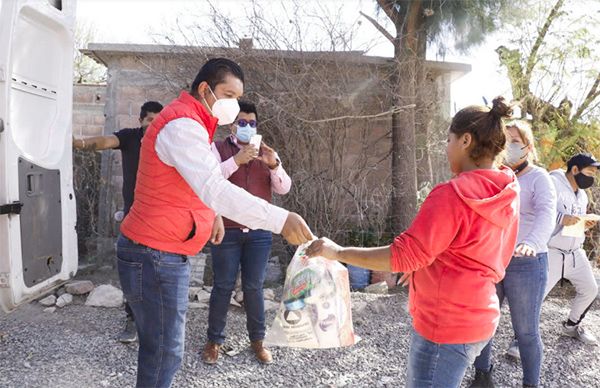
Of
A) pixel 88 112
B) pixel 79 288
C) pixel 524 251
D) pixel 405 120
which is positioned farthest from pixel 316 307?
pixel 88 112

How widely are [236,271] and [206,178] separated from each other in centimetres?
180

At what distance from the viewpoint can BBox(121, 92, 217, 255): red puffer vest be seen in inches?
86.3

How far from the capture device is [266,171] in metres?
3.82

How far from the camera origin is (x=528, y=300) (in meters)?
3.13

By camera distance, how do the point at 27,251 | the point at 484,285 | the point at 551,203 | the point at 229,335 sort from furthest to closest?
the point at 229,335, the point at 551,203, the point at 27,251, the point at 484,285

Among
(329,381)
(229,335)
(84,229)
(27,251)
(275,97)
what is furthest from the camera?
(84,229)

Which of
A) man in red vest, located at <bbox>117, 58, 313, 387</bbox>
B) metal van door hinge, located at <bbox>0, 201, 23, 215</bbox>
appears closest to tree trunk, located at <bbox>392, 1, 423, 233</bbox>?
man in red vest, located at <bbox>117, 58, 313, 387</bbox>

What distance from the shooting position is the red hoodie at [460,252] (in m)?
1.86

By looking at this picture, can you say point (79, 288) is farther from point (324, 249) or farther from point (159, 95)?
point (324, 249)

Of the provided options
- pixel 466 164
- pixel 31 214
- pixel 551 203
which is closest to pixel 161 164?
pixel 31 214

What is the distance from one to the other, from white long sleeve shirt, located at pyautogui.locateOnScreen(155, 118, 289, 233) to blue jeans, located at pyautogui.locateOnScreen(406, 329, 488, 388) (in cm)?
78

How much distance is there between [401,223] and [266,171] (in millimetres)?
3116

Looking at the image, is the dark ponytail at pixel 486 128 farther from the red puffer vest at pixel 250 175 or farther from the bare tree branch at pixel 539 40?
the bare tree branch at pixel 539 40

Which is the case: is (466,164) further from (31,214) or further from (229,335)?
(229,335)
